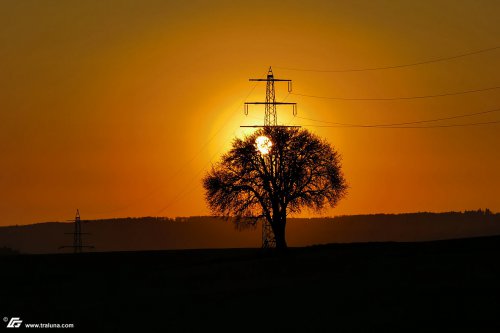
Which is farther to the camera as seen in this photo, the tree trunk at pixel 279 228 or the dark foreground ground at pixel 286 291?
the tree trunk at pixel 279 228

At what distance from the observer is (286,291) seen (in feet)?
191

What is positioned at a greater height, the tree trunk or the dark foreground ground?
the tree trunk

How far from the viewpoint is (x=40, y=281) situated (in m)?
77.8

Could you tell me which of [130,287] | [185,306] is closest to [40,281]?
[130,287]

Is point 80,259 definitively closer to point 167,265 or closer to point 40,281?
point 167,265

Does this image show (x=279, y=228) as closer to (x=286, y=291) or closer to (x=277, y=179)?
(x=277, y=179)

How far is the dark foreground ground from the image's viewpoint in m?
47.3

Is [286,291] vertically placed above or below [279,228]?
below

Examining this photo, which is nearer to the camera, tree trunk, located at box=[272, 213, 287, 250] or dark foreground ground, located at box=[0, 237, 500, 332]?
dark foreground ground, located at box=[0, 237, 500, 332]

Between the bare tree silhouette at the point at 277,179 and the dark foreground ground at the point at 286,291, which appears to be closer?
the dark foreground ground at the point at 286,291

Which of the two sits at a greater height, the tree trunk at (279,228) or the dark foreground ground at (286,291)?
the tree trunk at (279,228)

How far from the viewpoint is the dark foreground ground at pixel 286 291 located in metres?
47.3

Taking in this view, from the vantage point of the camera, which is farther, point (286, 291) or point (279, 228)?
point (279, 228)

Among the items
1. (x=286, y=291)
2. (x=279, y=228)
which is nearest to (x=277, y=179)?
(x=279, y=228)
